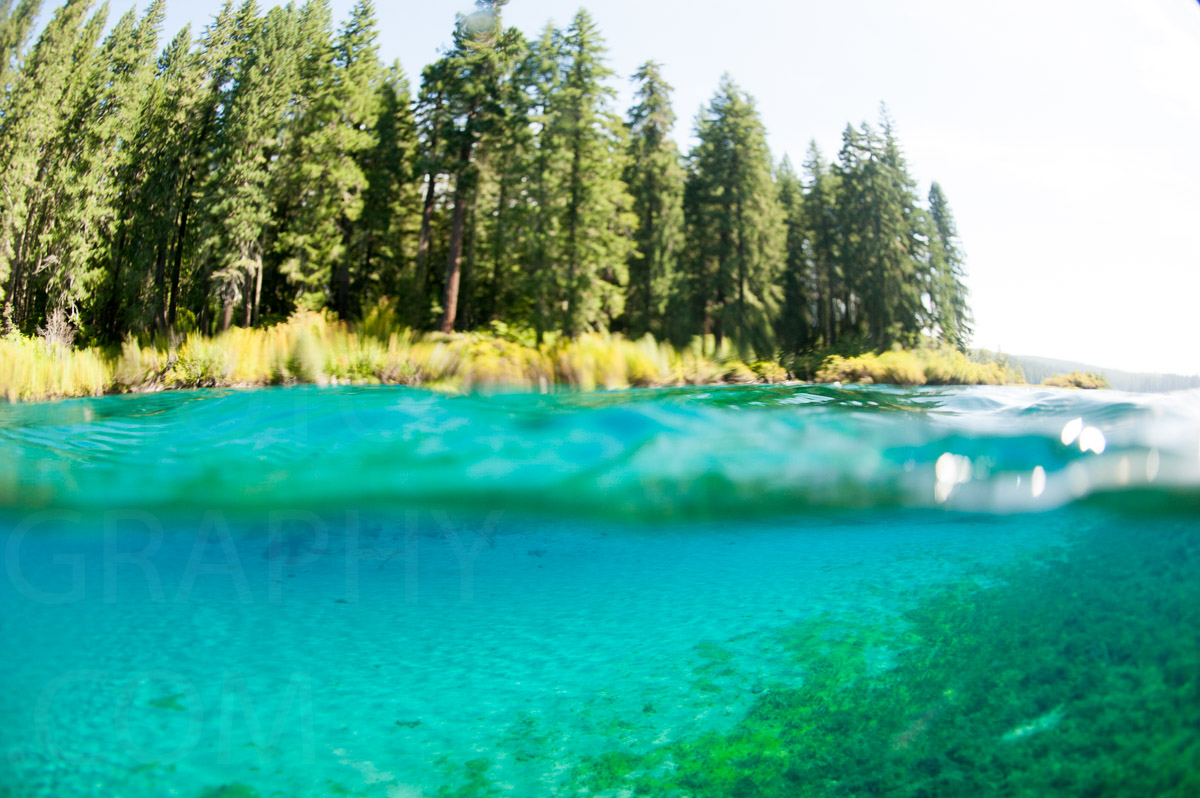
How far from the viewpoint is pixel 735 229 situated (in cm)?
788

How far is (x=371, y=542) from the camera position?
35.8ft

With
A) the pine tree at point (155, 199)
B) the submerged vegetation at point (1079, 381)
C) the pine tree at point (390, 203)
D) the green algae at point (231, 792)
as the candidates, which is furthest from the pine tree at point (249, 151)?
the submerged vegetation at point (1079, 381)

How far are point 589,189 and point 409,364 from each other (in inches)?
120

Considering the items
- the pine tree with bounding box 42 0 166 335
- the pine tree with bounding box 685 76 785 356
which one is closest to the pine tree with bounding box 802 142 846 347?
the pine tree with bounding box 685 76 785 356

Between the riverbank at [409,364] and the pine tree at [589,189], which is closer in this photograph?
the riverbank at [409,364]

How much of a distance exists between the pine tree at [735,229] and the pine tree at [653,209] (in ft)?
0.84

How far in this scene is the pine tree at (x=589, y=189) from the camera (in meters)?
6.51

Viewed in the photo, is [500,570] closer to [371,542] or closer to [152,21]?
[371,542]

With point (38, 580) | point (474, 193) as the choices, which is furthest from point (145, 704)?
point (38, 580)

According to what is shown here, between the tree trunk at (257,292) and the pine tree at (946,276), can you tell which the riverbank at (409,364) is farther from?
the pine tree at (946,276)

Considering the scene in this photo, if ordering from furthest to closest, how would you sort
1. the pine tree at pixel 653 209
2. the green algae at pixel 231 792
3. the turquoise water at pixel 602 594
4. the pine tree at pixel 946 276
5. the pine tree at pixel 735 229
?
the pine tree at pixel 735 229 < the pine tree at pixel 653 209 < the pine tree at pixel 946 276 < the turquoise water at pixel 602 594 < the green algae at pixel 231 792

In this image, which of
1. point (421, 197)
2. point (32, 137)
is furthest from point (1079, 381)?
point (32, 137)

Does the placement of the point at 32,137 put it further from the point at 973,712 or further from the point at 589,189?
the point at 973,712

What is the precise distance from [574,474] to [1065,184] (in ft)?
20.5
